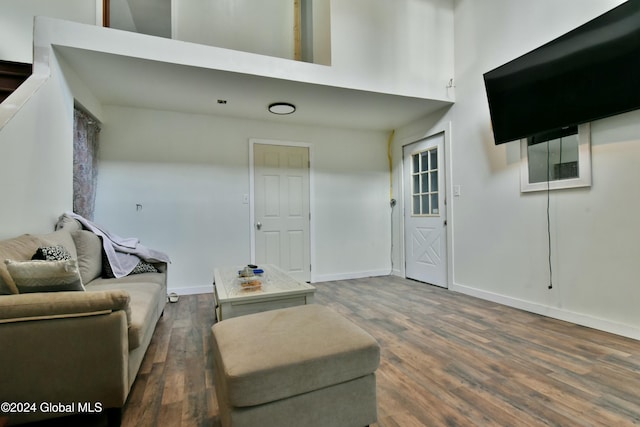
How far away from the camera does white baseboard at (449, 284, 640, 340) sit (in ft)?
7.87

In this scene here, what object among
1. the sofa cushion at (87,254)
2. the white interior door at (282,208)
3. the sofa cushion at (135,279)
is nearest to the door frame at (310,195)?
the white interior door at (282,208)

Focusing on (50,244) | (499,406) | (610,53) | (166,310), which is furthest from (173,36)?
(499,406)

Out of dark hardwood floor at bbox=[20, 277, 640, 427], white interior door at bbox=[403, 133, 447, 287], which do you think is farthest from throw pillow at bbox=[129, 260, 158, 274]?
white interior door at bbox=[403, 133, 447, 287]

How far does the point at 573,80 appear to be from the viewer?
2439 mm

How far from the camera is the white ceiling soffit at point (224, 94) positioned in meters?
2.81

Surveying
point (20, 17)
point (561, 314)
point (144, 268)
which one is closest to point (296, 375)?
point (144, 268)

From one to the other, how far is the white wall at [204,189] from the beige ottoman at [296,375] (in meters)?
2.82

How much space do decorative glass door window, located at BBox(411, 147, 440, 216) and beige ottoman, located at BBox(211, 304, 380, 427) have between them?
3272 mm

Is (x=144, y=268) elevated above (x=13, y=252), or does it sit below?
below

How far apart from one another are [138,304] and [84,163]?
86.7 inches

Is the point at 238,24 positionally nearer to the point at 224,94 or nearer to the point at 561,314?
the point at 224,94

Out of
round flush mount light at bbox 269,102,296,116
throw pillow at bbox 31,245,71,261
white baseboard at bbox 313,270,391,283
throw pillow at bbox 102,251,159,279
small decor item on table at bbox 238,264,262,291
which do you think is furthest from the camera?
white baseboard at bbox 313,270,391,283

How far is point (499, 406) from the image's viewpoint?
5.06ft

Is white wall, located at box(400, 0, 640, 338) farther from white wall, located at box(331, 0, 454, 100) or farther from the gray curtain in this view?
the gray curtain
